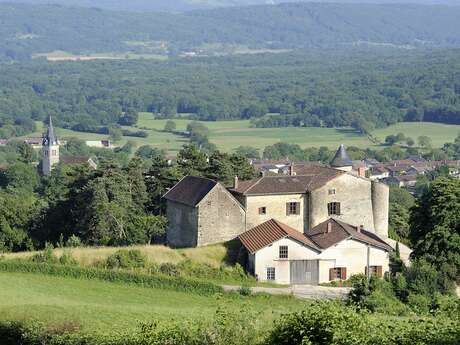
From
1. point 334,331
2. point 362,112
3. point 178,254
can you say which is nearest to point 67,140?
point 362,112

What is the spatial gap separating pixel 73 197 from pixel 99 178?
1.65 meters

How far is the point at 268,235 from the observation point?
1423 inches

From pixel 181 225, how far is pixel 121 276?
6.50 metres

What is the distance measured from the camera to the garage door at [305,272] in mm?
35812

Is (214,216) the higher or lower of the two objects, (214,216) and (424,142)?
the lower

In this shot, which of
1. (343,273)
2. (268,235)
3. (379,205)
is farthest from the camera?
(379,205)

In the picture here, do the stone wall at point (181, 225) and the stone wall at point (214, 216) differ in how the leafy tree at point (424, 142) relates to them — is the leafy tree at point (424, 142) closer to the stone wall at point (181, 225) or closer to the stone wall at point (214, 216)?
the stone wall at point (181, 225)

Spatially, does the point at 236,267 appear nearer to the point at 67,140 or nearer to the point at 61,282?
the point at 61,282

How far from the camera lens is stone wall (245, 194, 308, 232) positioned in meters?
38.1

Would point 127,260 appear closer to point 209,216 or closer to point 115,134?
point 209,216

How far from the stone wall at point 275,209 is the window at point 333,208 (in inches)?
34.4

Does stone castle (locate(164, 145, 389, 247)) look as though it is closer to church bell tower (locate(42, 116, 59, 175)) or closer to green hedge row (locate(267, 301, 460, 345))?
green hedge row (locate(267, 301, 460, 345))

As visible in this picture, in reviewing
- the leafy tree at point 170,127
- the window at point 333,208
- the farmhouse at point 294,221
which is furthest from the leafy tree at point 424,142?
the window at point 333,208

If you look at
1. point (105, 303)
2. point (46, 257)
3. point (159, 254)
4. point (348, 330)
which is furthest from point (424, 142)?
point (348, 330)
